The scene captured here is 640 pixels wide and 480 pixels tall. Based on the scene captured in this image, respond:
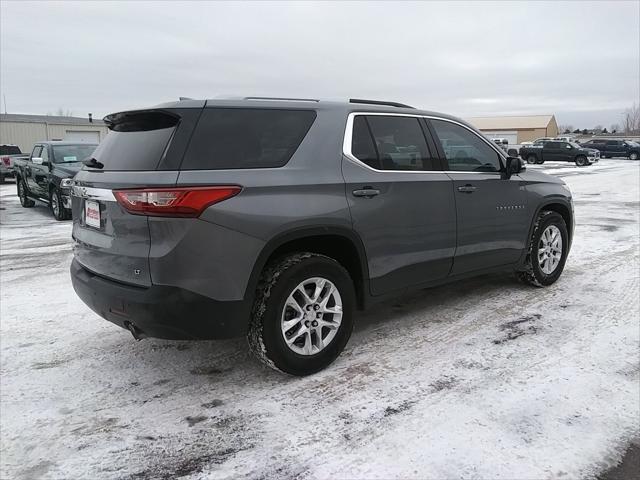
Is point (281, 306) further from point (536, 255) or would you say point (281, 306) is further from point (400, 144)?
point (536, 255)

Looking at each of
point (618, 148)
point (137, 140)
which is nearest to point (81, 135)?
point (618, 148)

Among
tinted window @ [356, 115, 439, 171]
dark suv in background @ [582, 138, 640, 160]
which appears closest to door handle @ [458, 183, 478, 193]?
tinted window @ [356, 115, 439, 171]

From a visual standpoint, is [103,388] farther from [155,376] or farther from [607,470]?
[607,470]

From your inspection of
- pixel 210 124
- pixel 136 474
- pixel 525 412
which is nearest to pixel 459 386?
pixel 525 412

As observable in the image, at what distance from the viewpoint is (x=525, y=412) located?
316cm

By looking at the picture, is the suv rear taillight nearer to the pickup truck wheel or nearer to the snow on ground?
the snow on ground

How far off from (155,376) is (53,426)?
0.76 meters

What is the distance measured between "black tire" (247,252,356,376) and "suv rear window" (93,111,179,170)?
1.02m

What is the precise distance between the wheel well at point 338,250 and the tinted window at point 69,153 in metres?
9.68

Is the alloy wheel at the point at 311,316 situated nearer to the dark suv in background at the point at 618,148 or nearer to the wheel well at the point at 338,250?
the wheel well at the point at 338,250

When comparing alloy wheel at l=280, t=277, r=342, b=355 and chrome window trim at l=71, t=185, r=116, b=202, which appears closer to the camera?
chrome window trim at l=71, t=185, r=116, b=202

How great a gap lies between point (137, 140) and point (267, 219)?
1.04m

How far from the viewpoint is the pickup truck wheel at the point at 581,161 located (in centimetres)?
3453

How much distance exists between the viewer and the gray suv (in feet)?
10.1
